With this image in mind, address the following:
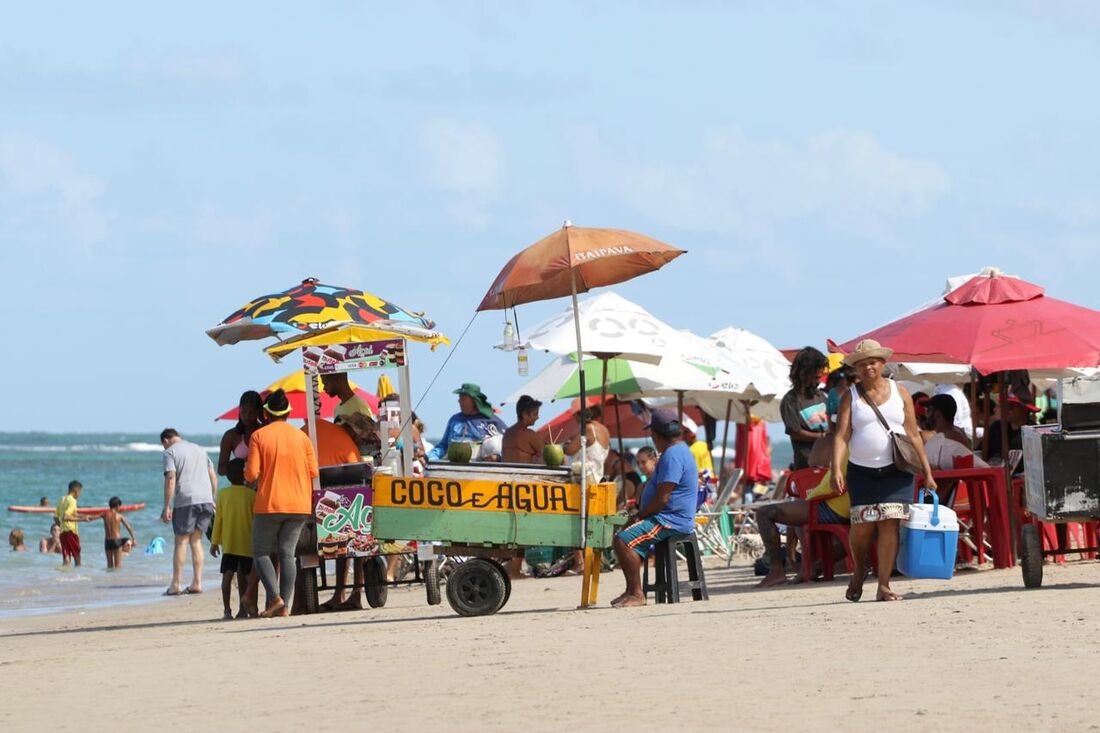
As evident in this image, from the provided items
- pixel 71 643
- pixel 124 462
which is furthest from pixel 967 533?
pixel 124 462

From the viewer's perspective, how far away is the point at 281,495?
1138 centimetres

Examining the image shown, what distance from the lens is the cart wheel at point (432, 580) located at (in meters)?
11.7

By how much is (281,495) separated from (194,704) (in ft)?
13.6

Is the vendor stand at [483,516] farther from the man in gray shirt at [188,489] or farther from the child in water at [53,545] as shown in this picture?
the child in water at [53,545]

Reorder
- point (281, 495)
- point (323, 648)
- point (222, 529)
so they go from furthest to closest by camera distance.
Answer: point (222, 529), point (281, 495), point (323, 648)

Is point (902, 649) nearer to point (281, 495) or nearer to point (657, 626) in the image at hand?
point (657, 626)

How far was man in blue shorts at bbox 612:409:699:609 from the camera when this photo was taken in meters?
11.0

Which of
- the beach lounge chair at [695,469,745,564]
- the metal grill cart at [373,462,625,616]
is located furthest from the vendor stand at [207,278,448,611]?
the beach lounge chair at [695,469,745,564]

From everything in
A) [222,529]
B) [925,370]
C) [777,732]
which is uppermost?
[925,370]

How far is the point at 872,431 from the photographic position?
391 inches

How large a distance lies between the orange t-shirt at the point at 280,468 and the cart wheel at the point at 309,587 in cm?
76

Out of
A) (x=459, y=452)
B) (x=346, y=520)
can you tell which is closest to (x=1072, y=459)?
(x=459, y=452)

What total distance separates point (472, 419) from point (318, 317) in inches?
142

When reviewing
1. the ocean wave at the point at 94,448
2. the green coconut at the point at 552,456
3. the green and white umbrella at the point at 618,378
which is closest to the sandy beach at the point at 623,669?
the green coconut at the point at 552,456
